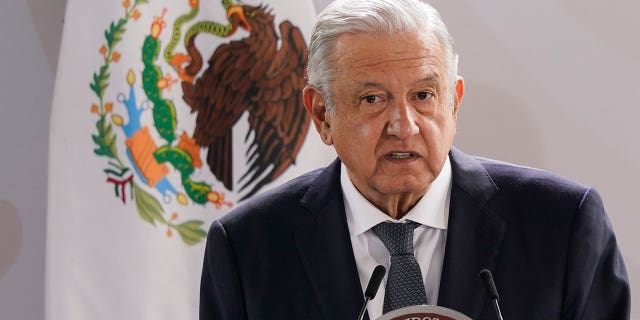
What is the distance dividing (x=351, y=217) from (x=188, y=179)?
51.2 inches

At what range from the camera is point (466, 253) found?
2020 millimetres

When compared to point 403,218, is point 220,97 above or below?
below

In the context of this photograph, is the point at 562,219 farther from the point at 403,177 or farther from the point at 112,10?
the point at 112,10

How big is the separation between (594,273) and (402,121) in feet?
1.58

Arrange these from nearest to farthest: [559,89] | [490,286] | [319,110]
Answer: [490,286], [319,110], [559,89]

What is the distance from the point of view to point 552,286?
6.48 feet

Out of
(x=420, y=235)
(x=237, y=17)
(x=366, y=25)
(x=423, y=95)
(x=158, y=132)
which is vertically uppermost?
(x=366, y=25)

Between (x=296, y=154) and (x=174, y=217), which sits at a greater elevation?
(x=296, y=154)

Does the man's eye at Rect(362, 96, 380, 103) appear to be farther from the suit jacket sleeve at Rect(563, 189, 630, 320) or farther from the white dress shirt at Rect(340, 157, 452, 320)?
the suit jacket sleeve at Rect(563, 189, 630, 320)

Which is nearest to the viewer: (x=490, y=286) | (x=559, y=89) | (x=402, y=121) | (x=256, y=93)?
(x=490, y=286)

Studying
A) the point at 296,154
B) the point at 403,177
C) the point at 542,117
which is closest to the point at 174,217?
the point at 296,154

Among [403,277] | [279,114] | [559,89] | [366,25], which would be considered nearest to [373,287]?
[403,277]

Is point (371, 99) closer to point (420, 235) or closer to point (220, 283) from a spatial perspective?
point (420, 235)

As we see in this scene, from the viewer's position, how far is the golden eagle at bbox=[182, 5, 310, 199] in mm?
3357
